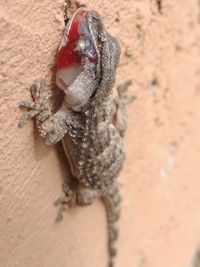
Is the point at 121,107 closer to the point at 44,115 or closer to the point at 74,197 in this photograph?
the point at 74,197

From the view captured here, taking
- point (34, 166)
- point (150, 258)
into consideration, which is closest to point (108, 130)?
point (34, 166)

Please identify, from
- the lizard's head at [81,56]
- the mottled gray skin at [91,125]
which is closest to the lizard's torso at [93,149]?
the mottled gray skin at [91,125]

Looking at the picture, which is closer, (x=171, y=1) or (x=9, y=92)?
(x=9, y=92)

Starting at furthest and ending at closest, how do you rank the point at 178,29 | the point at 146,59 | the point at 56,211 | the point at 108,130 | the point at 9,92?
the point at 178,29 → the point at 146,59 → the point at 56,211 → the point at 108,130 → the point at 9,92

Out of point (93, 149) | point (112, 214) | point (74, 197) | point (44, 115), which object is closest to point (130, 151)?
point (112, 214)

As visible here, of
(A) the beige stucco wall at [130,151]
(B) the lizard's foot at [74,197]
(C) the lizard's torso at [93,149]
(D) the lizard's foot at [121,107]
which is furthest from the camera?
(D) the lizard's foot at [121,107]

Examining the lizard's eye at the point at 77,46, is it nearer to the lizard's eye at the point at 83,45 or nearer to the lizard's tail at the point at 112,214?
the lizard's eye at the point at 83,45

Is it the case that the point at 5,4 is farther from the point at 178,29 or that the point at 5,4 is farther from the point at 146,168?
the point at 146,168

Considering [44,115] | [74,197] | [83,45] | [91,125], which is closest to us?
[83,45]
